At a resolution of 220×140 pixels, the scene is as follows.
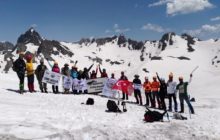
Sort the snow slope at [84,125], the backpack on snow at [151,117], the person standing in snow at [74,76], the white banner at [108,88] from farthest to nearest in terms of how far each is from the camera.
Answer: the person standing in snow at [74,76], the white banner at [108,88], the backpack on snow at [151,117], the snow slope at [84,125]

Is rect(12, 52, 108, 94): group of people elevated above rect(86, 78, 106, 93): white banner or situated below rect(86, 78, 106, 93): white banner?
above

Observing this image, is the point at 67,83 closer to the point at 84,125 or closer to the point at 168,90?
the point at 168,90

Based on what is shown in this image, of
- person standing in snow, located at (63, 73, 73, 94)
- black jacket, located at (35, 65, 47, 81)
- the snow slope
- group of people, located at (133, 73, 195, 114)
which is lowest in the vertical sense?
the snow slope

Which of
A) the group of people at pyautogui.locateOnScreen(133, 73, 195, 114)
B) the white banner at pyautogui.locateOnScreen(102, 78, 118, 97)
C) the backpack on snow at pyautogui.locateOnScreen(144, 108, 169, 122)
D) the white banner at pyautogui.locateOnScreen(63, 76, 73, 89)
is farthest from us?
the white banner at pyautogui.locateOnScreen(63, 76, 73, 89)

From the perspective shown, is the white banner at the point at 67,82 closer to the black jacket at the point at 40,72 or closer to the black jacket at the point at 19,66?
the black jacket at the point at 40,72

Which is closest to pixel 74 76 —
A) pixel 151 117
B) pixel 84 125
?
pixel 151 117

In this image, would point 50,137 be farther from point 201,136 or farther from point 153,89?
point 153,89

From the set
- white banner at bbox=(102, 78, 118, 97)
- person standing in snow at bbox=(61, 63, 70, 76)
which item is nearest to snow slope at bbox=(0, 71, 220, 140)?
white banner at bbox=(102, 78, 118, 97)

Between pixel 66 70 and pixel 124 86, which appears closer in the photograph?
pixel 124 86

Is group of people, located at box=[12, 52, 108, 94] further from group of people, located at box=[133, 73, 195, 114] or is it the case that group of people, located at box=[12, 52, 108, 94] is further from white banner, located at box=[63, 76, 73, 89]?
group of people, located at box=[133, 73, 195, 114]

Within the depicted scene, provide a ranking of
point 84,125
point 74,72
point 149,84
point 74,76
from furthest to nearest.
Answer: point 74,76 < point 74,72 < point 149,84 < point 84,125

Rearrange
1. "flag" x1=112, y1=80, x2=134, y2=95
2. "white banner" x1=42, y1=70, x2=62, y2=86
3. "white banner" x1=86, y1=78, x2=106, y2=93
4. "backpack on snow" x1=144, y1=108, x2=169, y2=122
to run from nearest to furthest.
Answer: "backpack on snow" x1=144, y1=108, x2=169, y2=122 → "flag" x1=112, y1=80, x2=134, y2=95 → "white banner" x1=42, y1=70, x2=62, y2=86 → "white banner" x1=86, y1=78, x2=106, y2=93

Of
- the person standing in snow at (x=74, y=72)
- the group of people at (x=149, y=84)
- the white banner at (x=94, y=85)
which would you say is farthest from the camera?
the white banner at (x=94, y=85)

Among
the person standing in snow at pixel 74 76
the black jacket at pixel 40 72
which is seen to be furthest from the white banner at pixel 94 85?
the black jacket at pixel 40 72
